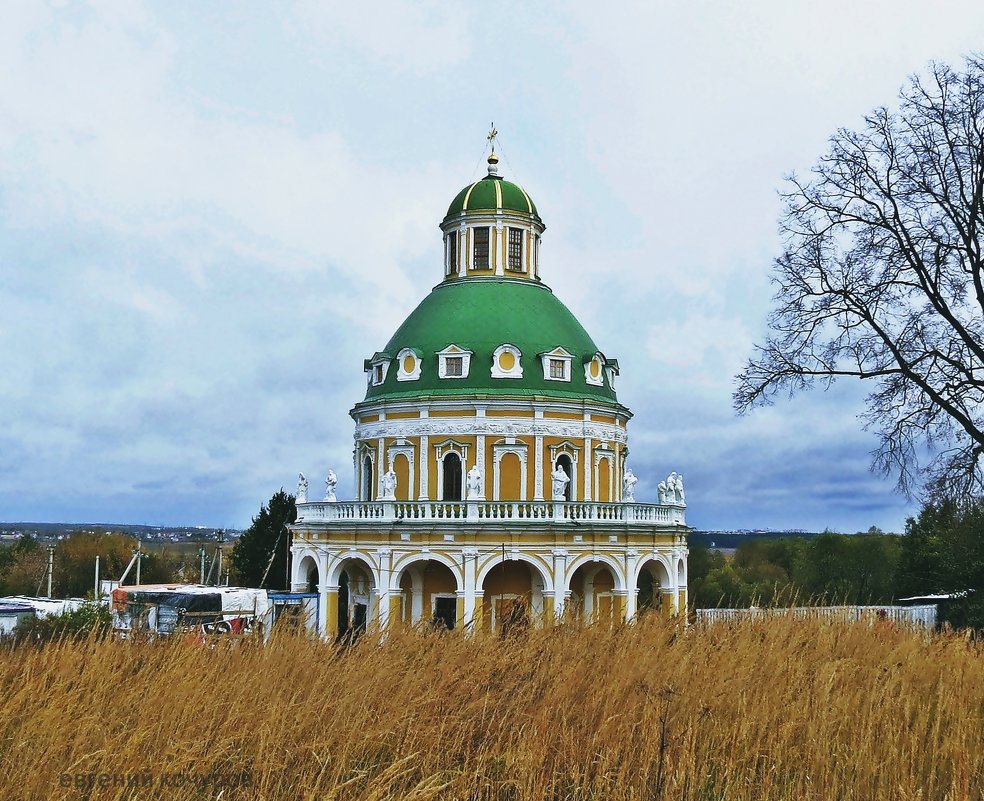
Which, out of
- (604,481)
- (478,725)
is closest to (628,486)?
(604,481)

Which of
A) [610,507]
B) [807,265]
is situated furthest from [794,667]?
[610,507]

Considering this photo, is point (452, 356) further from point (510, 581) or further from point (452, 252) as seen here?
point (510, 581)

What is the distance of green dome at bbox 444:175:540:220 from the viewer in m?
43.8

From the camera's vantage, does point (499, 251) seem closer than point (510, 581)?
No

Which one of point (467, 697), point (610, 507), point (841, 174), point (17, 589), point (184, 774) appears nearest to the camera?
point (184, 774)

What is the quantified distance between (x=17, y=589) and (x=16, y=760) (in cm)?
6832

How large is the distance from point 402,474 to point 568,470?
6.84 metres

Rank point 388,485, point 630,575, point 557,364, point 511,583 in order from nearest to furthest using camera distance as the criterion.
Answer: point 630,575
point 388,485
point 511,583
point 557,364

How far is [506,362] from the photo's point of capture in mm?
39094

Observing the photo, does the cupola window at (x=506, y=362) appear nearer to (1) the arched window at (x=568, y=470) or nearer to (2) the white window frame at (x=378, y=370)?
(1) the arched window at (x=568, y=470)

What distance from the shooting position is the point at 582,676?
7027 mm

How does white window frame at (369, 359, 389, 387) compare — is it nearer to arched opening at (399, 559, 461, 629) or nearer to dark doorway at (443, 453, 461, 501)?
dark doorway at (443, 453, 461, 501)

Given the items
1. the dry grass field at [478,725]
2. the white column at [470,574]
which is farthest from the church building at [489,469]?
the dry grass field at [478,725]

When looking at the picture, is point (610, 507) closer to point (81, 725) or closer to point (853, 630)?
point (853, 630)
